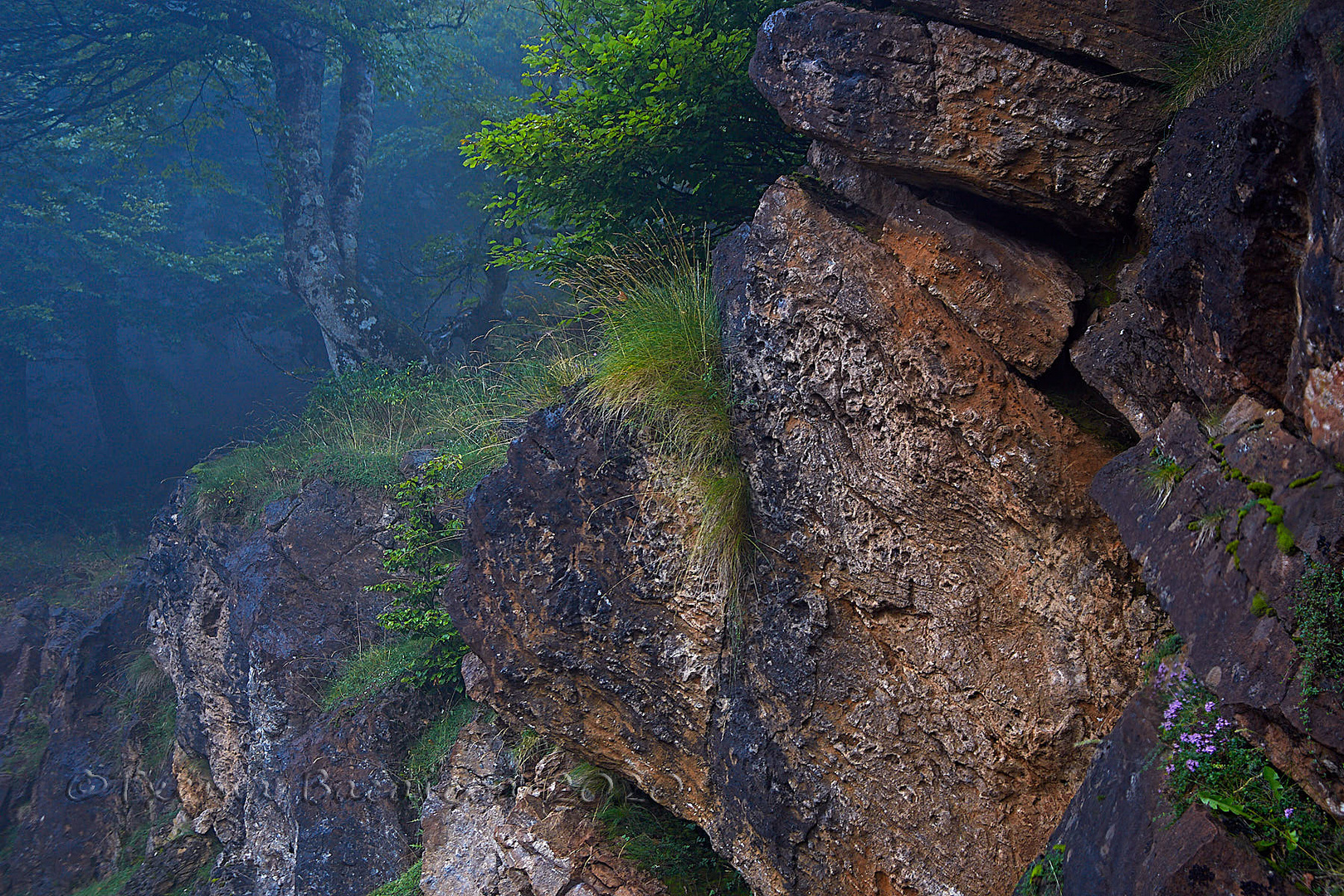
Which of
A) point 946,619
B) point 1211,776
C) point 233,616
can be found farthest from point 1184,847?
point 233,616

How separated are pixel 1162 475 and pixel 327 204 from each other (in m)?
15.3

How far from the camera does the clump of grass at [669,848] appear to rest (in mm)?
4734

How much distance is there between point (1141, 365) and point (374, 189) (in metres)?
22.4

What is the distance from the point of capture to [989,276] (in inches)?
138

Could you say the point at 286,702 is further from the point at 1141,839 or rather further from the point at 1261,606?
the point at 1261,606

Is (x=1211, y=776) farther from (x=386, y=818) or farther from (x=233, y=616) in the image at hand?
(x=233, y=616)

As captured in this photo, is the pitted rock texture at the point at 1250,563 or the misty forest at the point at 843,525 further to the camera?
the misty forest at the point at 843,525

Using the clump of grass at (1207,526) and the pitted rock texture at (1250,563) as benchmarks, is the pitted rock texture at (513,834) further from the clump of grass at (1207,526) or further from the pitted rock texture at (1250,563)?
the clump of grass at (1207,526)

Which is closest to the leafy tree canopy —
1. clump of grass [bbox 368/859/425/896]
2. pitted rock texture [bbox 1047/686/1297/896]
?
pitted rock texture [bbox 1047/686/1297/896]

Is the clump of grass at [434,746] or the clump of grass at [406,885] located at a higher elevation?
the clump of grass at [434,746]

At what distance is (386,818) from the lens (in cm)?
636

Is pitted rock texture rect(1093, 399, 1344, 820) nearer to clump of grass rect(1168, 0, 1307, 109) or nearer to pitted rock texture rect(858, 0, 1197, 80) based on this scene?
clump of grass rect(1168, 0, 1307, 109)

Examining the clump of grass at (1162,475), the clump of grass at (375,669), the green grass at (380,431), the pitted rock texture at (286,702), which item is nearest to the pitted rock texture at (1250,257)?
the clump of grass at (1162,475)

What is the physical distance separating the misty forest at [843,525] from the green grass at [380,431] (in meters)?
0.13
